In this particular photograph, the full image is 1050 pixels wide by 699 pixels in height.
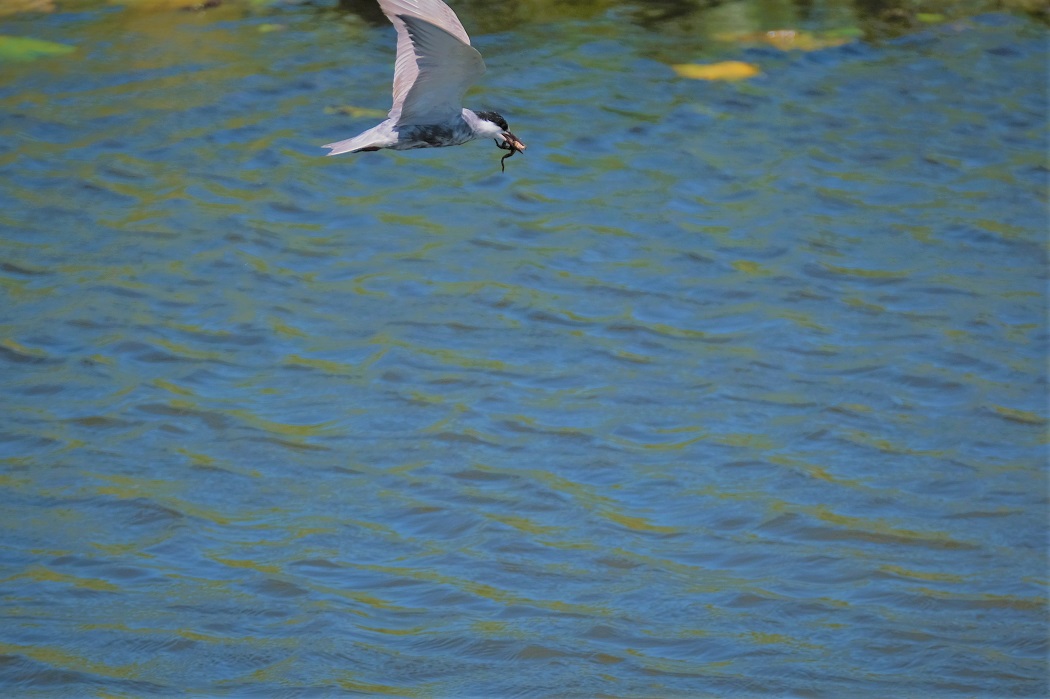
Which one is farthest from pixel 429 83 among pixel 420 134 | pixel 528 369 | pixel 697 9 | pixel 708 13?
pixel 697 9

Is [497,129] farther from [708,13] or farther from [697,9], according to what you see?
[697,9]

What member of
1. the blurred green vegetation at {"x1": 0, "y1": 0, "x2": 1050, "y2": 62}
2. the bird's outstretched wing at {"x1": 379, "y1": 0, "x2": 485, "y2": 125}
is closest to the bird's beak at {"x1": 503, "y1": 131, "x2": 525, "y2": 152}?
the bird's outstretched wing at {"x1": 379, "y1": 0, "x2": 485, "y2": 125}

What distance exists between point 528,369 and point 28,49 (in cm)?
573

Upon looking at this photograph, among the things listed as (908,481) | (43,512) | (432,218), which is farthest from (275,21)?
(908,481)

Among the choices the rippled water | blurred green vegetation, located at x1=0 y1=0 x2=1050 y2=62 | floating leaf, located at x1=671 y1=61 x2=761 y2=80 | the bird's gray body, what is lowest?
the rippled water

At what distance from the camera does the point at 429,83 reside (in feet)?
19.7

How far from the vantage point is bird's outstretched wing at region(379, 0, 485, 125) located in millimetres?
5656

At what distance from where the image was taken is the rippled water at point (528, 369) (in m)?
6.95

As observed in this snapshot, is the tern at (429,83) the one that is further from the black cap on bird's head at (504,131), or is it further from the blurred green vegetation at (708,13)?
the blurred green vegetation at (708,13)

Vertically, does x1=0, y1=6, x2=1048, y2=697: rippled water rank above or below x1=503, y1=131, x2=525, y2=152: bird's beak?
below

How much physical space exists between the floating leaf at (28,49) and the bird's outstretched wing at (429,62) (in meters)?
6.85

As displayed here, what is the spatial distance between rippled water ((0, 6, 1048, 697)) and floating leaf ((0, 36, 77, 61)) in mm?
149

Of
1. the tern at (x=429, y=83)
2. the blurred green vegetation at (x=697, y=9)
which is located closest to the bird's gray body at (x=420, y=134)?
the tern at (x=429, y=83)

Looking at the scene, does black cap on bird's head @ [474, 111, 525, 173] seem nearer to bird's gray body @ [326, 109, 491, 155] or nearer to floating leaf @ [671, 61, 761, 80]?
bird's gray body @ [326, 109, 491, 155]
